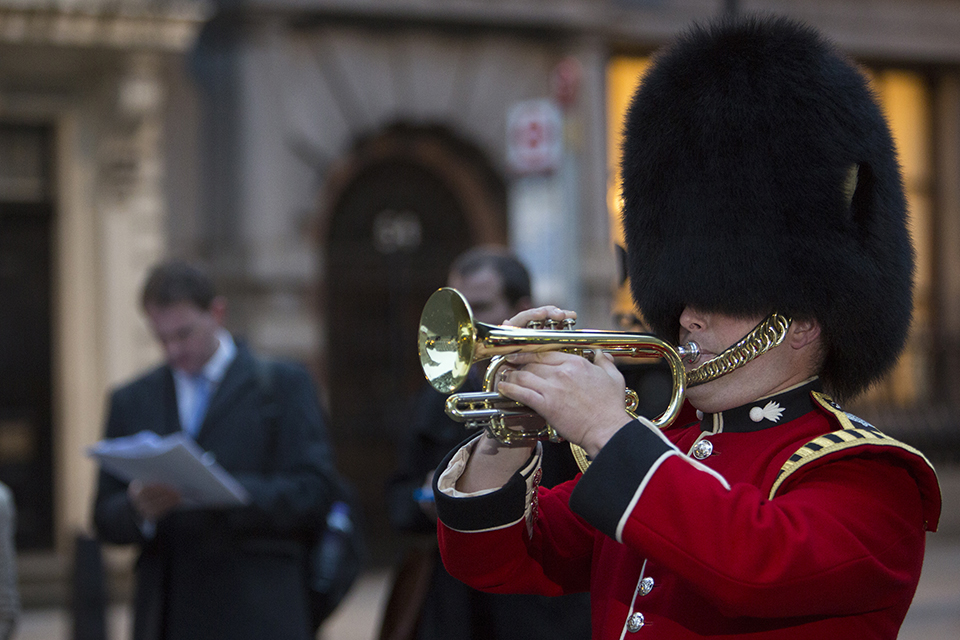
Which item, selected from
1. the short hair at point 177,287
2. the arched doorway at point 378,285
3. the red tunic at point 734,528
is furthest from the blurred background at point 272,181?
the red tunic at point 734,528

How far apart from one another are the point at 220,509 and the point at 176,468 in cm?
32

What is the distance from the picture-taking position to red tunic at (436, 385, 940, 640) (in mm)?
1699

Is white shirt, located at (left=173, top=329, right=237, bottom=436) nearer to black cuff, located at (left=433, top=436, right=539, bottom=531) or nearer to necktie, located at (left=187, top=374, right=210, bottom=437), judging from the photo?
necktie, located at (left=187, top=374, right=210, bottom=437)

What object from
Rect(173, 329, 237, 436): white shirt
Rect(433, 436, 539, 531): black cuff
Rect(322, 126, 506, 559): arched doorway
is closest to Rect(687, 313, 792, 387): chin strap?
Rect(433, 436, 539, 531): black cuff

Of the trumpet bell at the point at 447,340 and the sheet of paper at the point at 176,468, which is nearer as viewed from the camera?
the trumpet bell at the point at 447,340

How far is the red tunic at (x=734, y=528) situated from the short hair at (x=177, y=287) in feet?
7.02

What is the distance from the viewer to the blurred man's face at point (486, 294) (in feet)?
12.9

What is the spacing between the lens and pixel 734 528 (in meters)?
1.70

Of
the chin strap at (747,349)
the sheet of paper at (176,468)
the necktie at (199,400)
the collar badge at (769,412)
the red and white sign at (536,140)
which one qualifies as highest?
the red and white sign at (536,140)

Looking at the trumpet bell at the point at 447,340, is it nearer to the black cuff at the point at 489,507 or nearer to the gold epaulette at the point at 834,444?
the black cuff at the point at 489,507

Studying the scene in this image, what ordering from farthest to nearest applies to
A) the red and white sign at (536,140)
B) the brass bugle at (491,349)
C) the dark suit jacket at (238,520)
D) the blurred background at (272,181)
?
the blurred background at (272,181), the red and white sign at (536,140), the dark suit jacket at (238,520), the brass bugle at (491,349)

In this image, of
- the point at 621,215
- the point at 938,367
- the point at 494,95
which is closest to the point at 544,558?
the point at 621,215

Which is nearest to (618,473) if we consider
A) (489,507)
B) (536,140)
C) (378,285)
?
(489,507)

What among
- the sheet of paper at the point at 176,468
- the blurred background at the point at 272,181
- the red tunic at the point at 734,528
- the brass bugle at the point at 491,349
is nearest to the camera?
the red tunic at the point at 734,528
